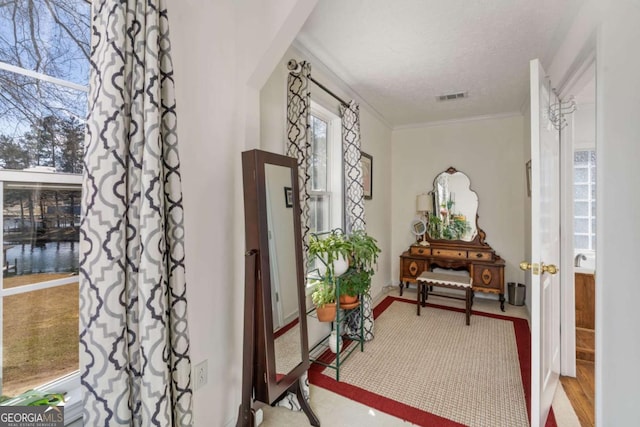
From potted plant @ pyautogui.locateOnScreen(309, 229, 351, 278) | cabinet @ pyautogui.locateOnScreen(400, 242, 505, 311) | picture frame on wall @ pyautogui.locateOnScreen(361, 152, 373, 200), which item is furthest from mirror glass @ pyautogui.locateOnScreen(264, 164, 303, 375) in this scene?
cabinet @ pyautogui.locateOnScreen(400, 242, 505, 311)

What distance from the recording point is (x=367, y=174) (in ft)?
11.7

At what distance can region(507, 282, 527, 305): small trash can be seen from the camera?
3.70 metres

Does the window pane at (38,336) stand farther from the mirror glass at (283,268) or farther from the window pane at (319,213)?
the window pane at (319,213)

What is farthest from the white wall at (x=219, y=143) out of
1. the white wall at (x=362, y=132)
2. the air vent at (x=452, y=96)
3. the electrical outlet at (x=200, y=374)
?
the air vent at (x=452, y=96)

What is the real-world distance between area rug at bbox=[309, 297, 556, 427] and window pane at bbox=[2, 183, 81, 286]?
181 centimetres

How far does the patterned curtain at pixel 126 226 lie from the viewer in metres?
0.93

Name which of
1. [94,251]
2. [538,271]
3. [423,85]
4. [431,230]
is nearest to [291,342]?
[94,251]

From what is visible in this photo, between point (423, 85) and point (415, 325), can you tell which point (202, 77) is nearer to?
point (423, 85)

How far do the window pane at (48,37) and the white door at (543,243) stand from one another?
208cm

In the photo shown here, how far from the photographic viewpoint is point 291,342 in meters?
1.69

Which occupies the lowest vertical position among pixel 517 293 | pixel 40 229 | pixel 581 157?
pixel 517 293

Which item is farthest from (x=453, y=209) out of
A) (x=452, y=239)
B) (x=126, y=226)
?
(x=126, y=226)

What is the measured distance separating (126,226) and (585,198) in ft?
16.7

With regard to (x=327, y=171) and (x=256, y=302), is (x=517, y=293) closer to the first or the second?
(x=327, y=171)
